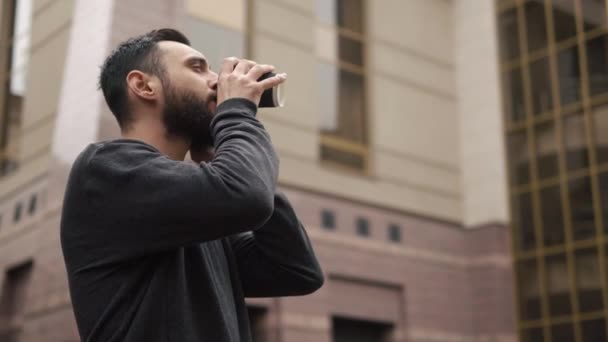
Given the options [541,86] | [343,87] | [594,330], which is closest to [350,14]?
[343,87]

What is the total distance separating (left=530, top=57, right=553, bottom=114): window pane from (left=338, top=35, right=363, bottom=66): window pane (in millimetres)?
2988

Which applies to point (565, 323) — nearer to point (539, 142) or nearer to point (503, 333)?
point (503, 333)

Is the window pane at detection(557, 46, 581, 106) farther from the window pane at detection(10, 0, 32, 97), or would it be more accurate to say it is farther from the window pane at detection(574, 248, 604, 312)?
the window pane at detection(10, 0, 32, 97)

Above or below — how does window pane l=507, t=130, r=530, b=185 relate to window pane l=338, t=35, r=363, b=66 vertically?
below

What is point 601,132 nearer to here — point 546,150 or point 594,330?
point 546,150

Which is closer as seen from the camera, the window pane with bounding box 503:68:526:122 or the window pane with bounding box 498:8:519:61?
the window pane with bounding box 503:68:526:122

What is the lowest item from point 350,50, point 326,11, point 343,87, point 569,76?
point 343,87

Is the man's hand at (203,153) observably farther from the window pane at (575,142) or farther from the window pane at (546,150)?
the window pane at (546,150)

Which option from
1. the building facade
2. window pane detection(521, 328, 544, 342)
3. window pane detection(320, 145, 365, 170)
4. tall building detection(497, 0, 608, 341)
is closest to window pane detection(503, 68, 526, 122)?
tall building detection(497, 0, 608, 341)

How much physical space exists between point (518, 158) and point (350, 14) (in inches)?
149

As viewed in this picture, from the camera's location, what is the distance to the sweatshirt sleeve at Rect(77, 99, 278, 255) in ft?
5.38

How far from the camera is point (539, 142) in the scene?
1485cm

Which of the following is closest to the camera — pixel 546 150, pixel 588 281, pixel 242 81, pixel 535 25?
pixel 242 81

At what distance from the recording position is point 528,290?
14.7 meters
